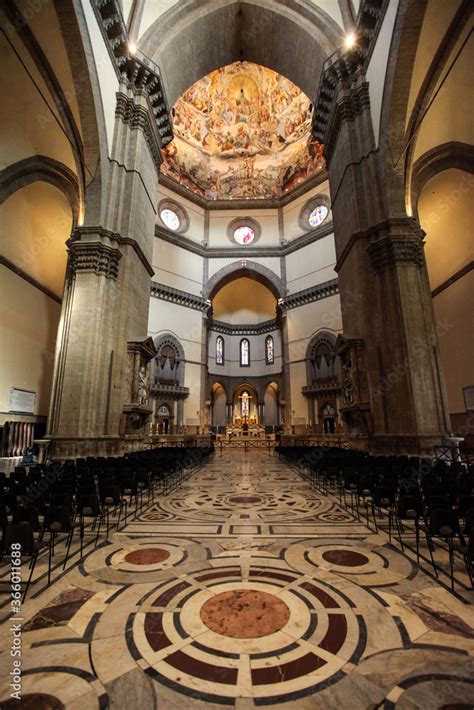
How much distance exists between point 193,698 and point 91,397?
29.9ft

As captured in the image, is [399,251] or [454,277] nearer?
[399,251]

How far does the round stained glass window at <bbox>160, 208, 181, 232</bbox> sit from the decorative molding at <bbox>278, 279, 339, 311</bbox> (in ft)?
36.2

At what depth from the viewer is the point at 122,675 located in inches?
74.1

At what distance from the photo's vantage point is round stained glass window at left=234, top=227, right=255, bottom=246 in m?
30.3

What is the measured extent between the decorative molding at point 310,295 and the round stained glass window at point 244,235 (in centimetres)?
715

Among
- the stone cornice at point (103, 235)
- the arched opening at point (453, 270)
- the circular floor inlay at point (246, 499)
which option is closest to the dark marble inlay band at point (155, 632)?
the circular floor inlay at point (246, 499)

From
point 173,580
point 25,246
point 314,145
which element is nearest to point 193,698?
point 173,580

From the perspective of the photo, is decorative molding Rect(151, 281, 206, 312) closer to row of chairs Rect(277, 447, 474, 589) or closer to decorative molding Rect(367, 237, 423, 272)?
decorative molding Rect(367, 237, 423, 272)

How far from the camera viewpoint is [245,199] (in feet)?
97.3

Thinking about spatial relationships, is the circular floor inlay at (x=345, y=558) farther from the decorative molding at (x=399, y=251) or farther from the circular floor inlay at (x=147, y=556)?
the decorative molding at (x=399, y=251)

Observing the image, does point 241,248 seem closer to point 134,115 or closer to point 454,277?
point 134,115

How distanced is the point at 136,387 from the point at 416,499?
900 cm

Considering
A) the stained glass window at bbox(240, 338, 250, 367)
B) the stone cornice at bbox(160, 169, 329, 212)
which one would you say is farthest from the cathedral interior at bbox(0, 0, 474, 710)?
the stained glass window at bbox(240, 338, 250, 367)

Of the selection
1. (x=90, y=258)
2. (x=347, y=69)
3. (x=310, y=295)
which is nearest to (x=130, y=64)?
(x=90, y=258)
